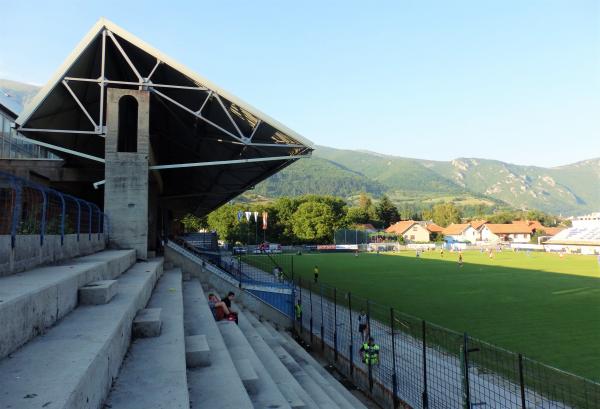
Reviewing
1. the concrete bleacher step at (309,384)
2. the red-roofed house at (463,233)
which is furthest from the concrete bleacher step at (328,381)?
the red-roofed house at (463,233)

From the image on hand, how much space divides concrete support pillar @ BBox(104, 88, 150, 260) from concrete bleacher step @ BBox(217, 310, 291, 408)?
6.23 metres

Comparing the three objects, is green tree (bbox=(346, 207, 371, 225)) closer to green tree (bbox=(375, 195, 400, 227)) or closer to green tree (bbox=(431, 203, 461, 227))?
green tree (bbox=(375, 195, 400, 227))

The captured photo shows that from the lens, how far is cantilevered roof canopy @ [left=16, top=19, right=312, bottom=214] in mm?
14758

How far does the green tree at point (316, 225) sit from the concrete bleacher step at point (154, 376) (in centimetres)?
8696

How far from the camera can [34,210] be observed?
6.65m

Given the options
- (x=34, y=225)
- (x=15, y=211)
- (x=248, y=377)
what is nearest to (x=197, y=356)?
(x=248, y=377)

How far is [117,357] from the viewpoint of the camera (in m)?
4.11

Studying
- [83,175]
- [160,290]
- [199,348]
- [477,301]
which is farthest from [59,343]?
[477,301]

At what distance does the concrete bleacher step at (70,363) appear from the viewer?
2590mm

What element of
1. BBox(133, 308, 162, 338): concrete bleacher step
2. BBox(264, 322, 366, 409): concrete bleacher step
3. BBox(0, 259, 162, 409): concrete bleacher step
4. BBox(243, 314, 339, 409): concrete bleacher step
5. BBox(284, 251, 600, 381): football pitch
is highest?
BBox(0, 259, 162, 409): concrete bleacher step

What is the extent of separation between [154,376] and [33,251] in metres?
3.68

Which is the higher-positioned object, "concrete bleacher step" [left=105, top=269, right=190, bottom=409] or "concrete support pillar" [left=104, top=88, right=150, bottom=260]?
"concrete support pillar" [left=104, top=88, right=150, bottom=260]

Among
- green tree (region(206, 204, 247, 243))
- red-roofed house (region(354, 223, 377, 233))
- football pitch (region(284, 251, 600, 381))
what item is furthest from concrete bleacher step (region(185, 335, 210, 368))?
red-roofed house (region(354, 223, 377, 233))

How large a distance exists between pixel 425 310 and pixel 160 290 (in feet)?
43.4
